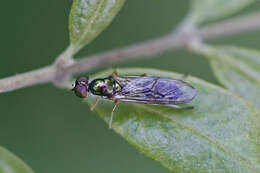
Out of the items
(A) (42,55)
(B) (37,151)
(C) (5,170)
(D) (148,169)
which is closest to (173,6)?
(A) (42,55)

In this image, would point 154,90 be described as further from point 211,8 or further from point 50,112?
point 50,112

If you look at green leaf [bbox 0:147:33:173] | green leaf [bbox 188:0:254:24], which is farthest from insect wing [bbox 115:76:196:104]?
green leaf [bbox 0:147:33:173]

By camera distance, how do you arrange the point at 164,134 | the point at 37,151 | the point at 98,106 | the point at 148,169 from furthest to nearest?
the point at 148,169
the point at 37,151
the point at 98,106
the point at 164,134

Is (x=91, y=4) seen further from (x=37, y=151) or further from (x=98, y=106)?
(x=37, y=151)

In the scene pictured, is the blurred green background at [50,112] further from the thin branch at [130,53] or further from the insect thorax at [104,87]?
the thin branch at [130,53]

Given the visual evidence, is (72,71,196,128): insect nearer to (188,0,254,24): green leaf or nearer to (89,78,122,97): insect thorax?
(89,78,122,97): insect thorax

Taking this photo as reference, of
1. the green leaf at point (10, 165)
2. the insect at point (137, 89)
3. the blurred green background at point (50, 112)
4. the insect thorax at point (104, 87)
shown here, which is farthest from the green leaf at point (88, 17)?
the blurred green background at point (50, 112)
